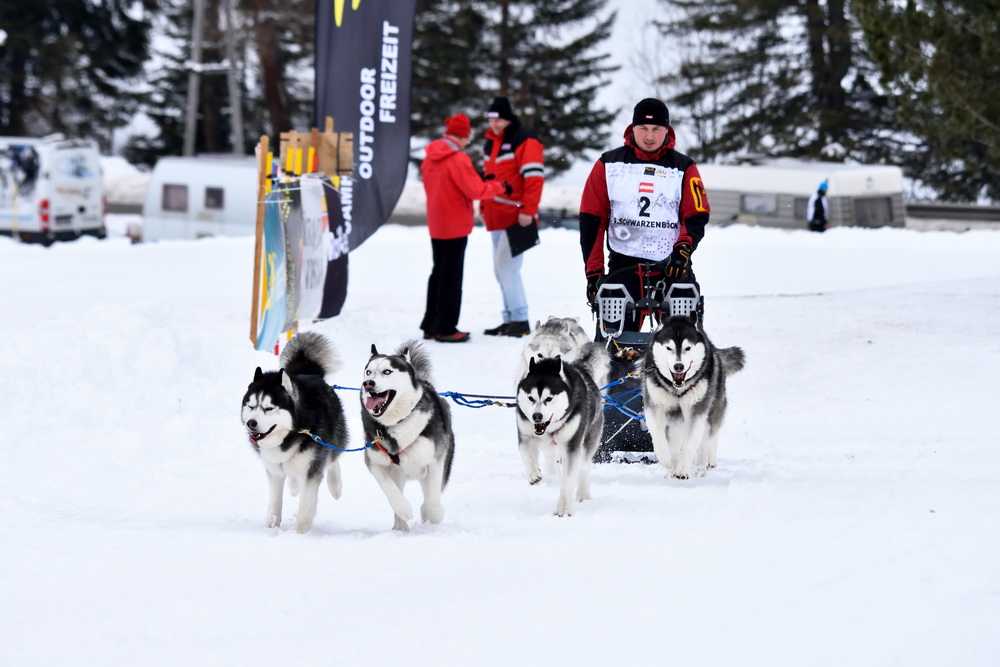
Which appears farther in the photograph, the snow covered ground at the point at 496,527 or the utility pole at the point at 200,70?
the utility pole at the point at 200,70

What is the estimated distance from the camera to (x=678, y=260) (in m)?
5.48

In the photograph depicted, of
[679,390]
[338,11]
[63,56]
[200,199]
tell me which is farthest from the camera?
[63,56]

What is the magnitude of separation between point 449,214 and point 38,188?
1401 centimetres

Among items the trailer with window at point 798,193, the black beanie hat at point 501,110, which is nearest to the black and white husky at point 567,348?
the black beanie hat at point 501,110

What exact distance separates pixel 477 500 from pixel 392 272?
9.38 meters

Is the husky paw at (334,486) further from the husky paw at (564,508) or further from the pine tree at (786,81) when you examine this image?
the pine tree at (786,81)

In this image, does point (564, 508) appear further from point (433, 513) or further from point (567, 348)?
point (567, 348)

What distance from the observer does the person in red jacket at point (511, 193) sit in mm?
8844

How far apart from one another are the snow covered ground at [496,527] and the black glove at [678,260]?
0.97 meters

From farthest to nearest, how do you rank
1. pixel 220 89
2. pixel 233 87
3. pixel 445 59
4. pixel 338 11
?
pixel 220 89
pixel 445 59
pixel 233 87
pixel 338 11

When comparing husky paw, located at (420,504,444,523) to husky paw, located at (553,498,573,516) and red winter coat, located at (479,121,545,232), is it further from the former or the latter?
red winter coat, located at (479,121,545,232)

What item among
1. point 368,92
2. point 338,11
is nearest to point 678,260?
point 368,92

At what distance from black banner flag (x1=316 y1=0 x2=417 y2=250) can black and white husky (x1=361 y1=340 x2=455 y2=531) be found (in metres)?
5.54

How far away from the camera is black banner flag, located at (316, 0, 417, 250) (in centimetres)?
975
